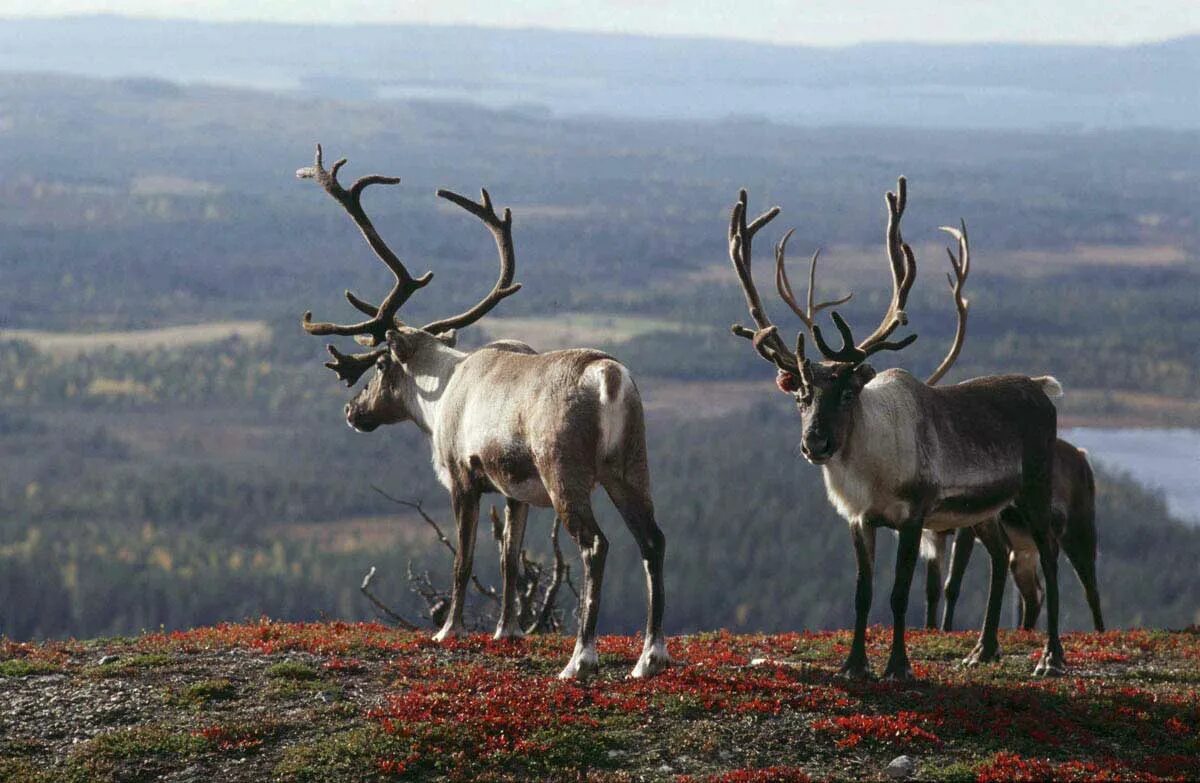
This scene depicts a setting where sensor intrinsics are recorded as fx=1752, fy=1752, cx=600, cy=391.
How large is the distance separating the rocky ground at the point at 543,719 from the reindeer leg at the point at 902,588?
218 millimetres

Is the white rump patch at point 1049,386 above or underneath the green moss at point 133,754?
above

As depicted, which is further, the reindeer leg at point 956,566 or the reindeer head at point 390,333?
the reindeer leg at point 956,566

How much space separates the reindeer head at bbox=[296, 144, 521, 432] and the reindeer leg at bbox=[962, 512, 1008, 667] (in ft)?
17.6

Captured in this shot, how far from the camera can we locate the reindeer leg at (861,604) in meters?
14.6

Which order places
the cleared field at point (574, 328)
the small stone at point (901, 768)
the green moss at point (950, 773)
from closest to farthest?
the green moss at point (950, 773)
the small stone at point (901, 768)
the cleared field at point (574, 328)

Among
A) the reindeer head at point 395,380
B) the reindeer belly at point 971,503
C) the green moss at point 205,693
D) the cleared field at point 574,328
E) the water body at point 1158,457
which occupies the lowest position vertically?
the water body at point 1158,457

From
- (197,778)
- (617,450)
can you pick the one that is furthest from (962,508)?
(197,778)

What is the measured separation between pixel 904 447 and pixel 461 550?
420 centimetres

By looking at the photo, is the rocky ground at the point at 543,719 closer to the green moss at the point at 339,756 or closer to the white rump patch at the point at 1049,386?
the green moss at the point at 339,756

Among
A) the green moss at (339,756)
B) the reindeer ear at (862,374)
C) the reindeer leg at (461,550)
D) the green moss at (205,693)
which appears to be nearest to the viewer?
the green moss at (339,756)

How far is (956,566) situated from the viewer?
19172 mm

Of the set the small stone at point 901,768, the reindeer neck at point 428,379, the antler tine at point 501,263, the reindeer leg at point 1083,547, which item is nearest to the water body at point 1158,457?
the reindeer leg at point 1083,547

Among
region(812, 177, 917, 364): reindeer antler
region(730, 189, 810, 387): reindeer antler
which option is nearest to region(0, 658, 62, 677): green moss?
region(730, 189, 810, 387): reindeer antler

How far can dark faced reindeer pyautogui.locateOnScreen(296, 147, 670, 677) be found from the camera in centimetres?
1462
